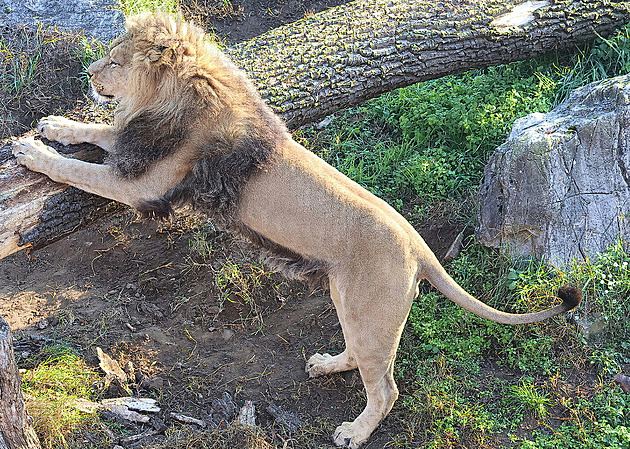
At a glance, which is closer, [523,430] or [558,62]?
[523,430]

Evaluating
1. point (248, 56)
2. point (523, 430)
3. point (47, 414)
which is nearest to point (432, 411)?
point (523, 430)

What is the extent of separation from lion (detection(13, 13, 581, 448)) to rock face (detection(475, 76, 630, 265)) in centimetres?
108

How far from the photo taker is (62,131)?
373 centimetres

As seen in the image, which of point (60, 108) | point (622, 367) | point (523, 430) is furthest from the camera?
point (60, 108)

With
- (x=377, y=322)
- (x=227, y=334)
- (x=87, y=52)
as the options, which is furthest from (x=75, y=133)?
(x=87, y=52)

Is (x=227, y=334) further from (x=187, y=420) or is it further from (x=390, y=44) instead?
(x=390, y=44)

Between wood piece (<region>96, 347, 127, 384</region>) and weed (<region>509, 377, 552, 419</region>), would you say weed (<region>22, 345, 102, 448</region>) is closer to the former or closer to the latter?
wood piece (<region>96, 347, 127, 384</region>)

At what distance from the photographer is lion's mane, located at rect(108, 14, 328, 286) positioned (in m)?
3.42

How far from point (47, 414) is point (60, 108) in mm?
3052

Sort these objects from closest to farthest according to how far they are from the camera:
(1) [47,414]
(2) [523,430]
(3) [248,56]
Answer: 1. (1) [47,414]
2. (2) [523,430]
3. (3) [248,56]

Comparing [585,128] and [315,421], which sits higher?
[585,128]

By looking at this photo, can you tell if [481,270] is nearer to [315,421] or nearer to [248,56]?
[315,421]

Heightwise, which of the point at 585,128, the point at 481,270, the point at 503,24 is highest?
the point at 503,24

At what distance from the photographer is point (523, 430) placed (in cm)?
374
